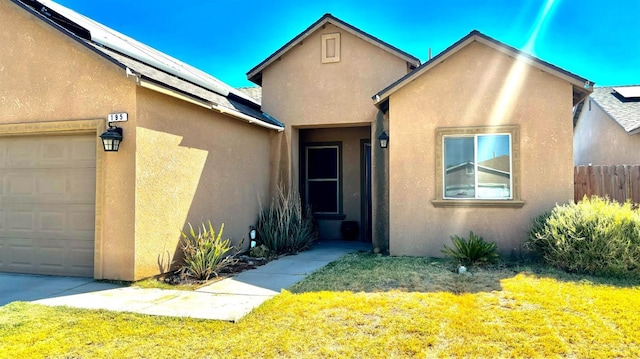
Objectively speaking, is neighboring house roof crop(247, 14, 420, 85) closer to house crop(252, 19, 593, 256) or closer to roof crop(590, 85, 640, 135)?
house crop(252, 19, 593, 256)

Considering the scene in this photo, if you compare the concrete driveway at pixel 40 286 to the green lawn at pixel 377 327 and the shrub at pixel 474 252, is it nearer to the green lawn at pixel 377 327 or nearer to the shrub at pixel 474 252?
the green lawn at pixel 377 327

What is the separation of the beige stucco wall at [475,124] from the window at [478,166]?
0.50ft

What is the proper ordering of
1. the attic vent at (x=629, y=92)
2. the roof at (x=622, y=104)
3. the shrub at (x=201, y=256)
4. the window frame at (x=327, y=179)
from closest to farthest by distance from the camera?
the shrub at (x=201, y=256) < the window frame at (x=327, y=179) < the roof at (x=622, y=104) < the attic vent at (x=629, y=92)

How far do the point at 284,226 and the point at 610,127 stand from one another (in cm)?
1275

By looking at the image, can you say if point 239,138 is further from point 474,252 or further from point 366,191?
point 474,252

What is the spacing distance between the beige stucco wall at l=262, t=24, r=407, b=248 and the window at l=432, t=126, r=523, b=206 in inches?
82.0

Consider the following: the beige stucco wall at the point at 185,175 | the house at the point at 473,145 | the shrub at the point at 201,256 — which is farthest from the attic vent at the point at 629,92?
the shrub at the point at 201,256

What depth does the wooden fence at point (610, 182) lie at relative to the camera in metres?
10.2

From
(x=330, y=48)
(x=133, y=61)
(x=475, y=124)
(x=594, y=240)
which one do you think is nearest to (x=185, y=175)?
(x=133, y=61)

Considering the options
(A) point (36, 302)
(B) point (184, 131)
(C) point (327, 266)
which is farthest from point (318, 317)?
(B) point (184, 131)

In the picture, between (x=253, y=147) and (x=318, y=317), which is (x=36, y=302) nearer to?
(x=318, y=317)

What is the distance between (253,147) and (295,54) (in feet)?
9.78

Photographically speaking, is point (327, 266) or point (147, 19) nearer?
point (327, 266)

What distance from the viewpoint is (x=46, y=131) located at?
7.52 meters
